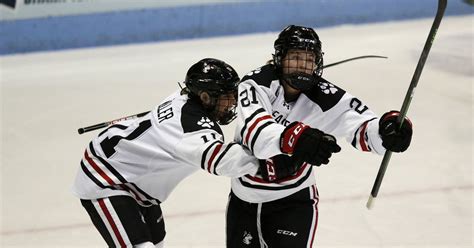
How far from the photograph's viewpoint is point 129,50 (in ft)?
24.8

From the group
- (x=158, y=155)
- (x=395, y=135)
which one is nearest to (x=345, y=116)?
(x=395, y=135)

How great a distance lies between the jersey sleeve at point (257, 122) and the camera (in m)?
2.63

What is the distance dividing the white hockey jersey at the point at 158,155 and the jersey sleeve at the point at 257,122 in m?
0.07

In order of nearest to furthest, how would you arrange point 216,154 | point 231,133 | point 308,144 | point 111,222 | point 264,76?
point 308,144 → point 216,154 → point 264,76 → point 111,222 → point 231,133

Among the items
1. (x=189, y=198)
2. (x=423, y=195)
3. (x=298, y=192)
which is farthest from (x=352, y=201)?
(x=298, y=192)

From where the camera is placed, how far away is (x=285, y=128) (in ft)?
8.63

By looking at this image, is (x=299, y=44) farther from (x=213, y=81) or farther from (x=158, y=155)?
(x=158, y=155)

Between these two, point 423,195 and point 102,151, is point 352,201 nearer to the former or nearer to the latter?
point 423,195

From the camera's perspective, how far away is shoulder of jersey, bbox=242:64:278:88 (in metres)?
2.88

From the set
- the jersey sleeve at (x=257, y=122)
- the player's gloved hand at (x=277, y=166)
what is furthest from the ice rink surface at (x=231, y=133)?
the jersey sleeve at (x=257, y=122)

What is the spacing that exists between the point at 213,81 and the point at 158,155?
0.34m

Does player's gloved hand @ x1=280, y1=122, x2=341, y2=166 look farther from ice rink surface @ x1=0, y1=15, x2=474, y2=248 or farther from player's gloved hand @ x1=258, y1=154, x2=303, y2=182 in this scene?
ice rink surface @ x1=0, y1=15, x2=474, y2=248

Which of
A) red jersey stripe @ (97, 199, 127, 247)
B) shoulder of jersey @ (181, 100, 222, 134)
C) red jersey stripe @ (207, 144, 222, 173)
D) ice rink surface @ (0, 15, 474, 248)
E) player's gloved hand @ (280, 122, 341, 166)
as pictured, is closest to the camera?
player's gloved hand @ (280, 122, 341, 166)

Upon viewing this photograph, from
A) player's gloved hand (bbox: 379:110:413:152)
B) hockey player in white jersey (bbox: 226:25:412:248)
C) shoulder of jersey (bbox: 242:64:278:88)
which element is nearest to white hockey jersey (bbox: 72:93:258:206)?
hockey player in white jersey (bbox: 226:25:412:248)
